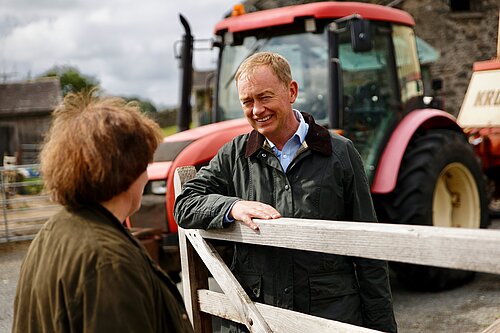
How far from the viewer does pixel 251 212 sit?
7.74 ft

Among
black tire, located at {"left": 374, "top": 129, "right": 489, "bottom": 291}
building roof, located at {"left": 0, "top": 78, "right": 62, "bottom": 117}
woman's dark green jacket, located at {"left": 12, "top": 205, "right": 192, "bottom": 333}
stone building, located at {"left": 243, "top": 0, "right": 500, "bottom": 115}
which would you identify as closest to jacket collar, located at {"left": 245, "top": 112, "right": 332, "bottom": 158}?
woman's dark green jacket, located at {"left": 12, "top": 205, "right": 192, "bottom": 333}

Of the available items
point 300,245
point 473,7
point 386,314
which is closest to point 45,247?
point 300,245

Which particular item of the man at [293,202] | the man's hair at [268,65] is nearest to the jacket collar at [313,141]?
the man at [293,202]

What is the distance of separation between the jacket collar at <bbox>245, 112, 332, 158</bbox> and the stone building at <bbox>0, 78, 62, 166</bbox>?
2931 cm

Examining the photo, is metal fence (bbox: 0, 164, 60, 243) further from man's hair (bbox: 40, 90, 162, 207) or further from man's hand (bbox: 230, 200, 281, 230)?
man's hair (bbox: 40, 90, 162, 207)

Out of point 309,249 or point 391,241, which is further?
point 309,249

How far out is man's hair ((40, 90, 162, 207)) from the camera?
1586mm

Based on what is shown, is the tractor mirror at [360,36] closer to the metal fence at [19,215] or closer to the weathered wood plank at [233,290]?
the weathered wood plank at [233,290]

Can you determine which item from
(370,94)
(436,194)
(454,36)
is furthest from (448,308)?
(454,36)

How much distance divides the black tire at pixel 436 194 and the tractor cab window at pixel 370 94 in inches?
12.2

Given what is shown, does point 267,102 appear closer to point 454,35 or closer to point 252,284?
point 252,284

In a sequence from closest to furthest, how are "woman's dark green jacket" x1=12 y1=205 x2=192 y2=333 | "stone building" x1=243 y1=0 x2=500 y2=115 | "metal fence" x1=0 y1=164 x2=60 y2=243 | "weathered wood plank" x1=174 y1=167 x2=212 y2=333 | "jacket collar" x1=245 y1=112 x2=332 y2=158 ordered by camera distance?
"woman's dark green jacket" x1=12 y1=205 x2=192 y2=333, "jacket collar" x1=245 y1=112 x2=332 y2=158, "weathered wood plank" x1=174 y1=167 x2=212 y2=333, "metal fence" x1=0 y1=164 x2=60 y2=243, "stone building" x1=243 y1=0 x2=500 y2=115

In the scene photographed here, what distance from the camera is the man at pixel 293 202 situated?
2.38 metres

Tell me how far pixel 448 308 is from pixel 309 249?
371 centimetres
